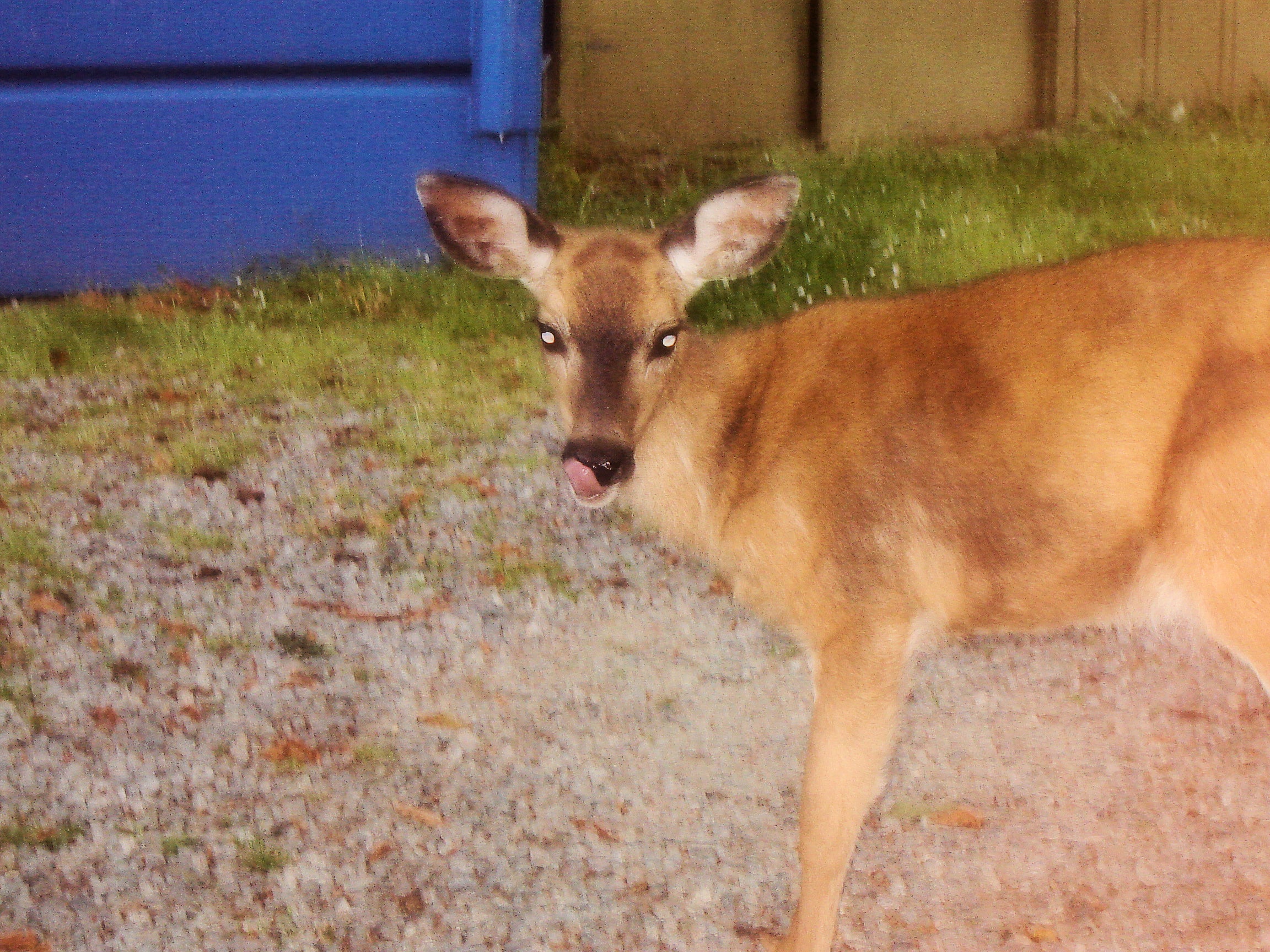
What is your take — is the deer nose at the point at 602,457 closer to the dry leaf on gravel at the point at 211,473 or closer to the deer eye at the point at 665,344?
the deer eye at the point at 665,344

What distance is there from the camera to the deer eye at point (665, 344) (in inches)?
148

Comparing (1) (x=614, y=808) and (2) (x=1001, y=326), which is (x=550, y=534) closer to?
(1) (x=614, y=808)

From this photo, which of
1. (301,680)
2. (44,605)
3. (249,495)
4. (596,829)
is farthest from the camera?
(249,495)

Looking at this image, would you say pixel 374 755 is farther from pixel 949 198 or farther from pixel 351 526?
pixel 949 198

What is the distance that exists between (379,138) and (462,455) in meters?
2.44

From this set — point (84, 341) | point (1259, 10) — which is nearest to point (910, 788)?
point (84, 341)

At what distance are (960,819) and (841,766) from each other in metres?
0.58

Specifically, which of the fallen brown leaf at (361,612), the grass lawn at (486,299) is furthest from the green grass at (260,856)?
the grass lawn at (486,299)

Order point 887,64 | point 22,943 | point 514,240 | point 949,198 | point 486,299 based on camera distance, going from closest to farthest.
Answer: point 22,943
point 514,240
point 486,299
point 949,198
point 887,64

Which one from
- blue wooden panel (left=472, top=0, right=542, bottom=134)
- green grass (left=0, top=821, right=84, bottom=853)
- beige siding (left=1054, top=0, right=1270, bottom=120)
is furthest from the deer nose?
beige siding (left=1054, top=0, right=1270, bottom=120)

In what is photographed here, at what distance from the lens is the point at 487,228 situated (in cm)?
401

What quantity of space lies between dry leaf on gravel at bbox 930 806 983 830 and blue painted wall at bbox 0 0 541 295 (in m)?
4.56

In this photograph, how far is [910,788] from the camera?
13.1ft

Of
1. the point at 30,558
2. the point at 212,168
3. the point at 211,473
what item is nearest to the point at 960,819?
the point at 30,558
